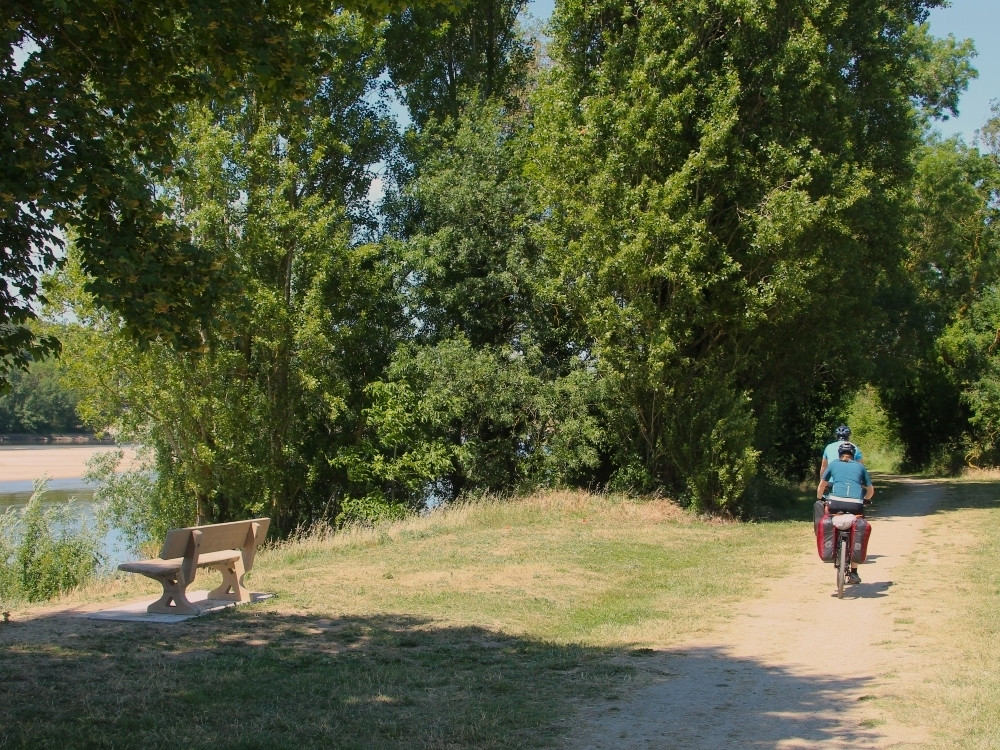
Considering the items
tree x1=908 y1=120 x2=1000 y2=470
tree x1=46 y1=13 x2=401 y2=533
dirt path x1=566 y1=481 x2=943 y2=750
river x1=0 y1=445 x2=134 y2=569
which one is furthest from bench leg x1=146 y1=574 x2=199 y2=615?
tree x1=908 y1=120 x2=1000 y2=470

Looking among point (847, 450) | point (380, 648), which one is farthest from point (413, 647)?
point (847, 450)

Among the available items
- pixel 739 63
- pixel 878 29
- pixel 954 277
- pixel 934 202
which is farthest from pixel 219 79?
pixel 954 277

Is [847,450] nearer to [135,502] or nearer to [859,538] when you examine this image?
[859,538]

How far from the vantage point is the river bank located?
4706cm

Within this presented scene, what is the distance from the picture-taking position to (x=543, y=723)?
6332 mm

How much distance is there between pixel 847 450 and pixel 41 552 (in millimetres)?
15239

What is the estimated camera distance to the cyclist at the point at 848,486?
1140 centimetres

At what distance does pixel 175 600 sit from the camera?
9.79 metres

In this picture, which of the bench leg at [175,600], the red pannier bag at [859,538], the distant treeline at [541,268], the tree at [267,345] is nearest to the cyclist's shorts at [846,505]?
the red pannier bag at [859,538]

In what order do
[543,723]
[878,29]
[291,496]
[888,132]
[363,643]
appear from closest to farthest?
[543,723]
[363,643]
[878,29]
[888,132]
[291,496]

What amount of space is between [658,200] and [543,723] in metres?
14.9

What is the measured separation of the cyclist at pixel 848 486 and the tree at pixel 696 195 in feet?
27.7

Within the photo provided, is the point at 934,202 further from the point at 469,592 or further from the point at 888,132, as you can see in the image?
the point at 469,592

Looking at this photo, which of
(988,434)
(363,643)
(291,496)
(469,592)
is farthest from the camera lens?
(988,434)
